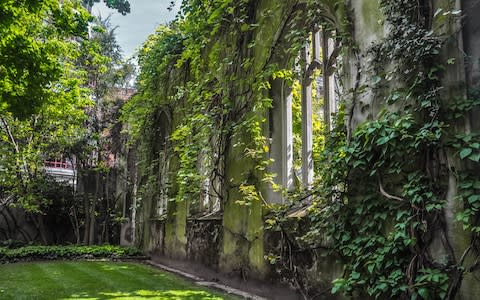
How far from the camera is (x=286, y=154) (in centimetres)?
626

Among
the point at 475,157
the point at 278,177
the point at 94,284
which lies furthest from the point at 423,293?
the point at 94,284

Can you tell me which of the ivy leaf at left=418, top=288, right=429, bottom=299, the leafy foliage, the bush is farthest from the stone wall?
the leafy foliage

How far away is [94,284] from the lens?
727 cm

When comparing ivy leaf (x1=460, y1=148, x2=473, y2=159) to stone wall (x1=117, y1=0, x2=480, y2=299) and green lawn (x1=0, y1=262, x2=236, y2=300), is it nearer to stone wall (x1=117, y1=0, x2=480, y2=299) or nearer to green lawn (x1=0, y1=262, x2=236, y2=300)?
stone wall (x1=117, y1=0, x2=480, y2=299)

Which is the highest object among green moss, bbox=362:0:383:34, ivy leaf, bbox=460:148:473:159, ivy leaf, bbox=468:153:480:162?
green moss, bbox=362:0:383:34

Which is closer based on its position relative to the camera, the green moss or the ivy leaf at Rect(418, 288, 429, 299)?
the ivy leaf at Rect(418, 288, 429, 299)

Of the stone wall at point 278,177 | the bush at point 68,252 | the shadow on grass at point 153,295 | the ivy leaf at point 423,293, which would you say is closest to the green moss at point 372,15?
the stone wall at point 278,177

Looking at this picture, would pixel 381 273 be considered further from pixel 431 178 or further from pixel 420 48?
pixel 420 48

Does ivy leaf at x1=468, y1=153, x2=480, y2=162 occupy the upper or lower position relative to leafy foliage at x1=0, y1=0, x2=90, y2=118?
lower

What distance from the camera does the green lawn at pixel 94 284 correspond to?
612 centimetres

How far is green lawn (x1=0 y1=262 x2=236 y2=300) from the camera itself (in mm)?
6117

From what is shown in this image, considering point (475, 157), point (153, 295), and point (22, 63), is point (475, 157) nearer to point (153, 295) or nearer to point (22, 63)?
point (153, 295)

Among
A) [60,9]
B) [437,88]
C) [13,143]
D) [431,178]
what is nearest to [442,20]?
[437,88]

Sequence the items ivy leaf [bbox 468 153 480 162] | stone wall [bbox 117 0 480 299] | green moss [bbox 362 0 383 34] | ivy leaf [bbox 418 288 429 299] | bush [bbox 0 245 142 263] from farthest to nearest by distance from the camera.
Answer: bush [bbox 0 245 142 263]
green moss [bbox 362 0 383 34]
stone wall [bbox 117 0 480 299]
ivy leaf [bbox 418 288 429 299]
ivy leaf [bbox 468 153 480 162]
